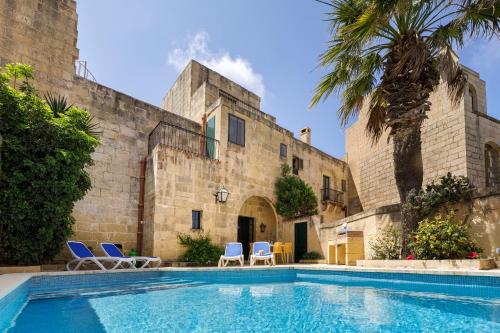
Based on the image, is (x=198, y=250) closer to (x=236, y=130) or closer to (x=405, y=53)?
(x=236, y=130)

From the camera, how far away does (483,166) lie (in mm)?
13250

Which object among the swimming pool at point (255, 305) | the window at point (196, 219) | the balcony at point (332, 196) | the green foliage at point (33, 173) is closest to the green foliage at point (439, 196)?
the swimming pool at point (255, 305)

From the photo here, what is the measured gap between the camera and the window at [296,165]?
16.4 metres

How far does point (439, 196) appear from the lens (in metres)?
7.52

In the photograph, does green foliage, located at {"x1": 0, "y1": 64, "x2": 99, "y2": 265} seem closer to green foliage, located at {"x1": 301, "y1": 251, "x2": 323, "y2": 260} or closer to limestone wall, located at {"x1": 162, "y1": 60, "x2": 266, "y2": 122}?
green foliage, located at {"x1": 301, "y1": 251, "x2": 323, "y2": 260}

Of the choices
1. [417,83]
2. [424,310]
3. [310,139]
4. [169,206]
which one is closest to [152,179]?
[169,206]

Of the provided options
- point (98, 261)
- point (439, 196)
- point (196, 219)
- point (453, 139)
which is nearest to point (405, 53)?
point (439, 196)

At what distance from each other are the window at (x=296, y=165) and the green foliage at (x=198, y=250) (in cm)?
639

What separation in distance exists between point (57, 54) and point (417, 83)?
1043cm

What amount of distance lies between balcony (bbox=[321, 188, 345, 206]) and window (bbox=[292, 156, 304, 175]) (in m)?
2.11

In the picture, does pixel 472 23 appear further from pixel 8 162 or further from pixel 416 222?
pixel 8 162

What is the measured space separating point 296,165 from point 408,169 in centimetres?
892

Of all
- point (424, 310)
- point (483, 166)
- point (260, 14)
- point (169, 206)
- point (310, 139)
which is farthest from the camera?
point (310, 139)

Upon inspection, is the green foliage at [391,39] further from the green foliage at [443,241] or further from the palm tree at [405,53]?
the green foliage at [443,241]
